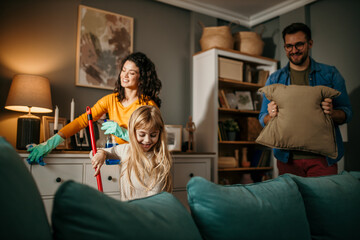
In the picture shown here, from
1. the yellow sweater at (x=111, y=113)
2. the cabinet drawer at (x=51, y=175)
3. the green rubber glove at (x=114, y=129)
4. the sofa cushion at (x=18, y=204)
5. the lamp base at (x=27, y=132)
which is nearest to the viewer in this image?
the sofa cushion at (x=18, y=204)

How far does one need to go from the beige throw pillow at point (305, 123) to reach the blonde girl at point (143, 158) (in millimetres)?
761

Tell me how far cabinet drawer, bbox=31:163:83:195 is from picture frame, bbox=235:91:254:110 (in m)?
2.19

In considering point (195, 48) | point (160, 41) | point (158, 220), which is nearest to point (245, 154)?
point (195, 48)

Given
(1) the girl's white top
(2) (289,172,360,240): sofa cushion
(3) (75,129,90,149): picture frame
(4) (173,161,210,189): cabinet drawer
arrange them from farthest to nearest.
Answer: (4) (173,161,210,189): cabinet drawer
(3) (75,129,90,149): picture frame
(1) the girl's white top
(2) (289,172,360,240): sofa cushion

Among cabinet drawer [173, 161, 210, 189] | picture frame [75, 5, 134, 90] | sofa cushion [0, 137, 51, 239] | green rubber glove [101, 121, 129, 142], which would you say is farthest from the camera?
picture frame [75, 5, 134, 90]

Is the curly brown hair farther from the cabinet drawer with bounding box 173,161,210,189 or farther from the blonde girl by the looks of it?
the cabinet drawer with bounding box 173,161,210,189

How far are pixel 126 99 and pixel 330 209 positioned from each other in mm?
1456

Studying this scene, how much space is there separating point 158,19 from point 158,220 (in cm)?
323

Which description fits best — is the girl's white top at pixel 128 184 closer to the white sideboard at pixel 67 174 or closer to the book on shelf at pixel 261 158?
the white sideboard at pixel 67 174

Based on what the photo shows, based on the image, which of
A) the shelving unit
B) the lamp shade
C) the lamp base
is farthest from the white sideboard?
the shelving unit

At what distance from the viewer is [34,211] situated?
0.64 m

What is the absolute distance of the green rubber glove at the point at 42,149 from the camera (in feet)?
6.66

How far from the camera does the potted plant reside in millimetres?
3653

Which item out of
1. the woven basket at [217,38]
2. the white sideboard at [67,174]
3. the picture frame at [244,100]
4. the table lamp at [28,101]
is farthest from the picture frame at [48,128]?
the picture frame at [244,100]
